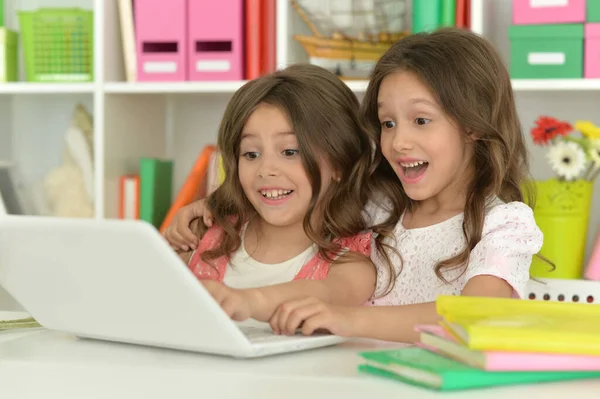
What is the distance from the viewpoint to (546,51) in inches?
84.7

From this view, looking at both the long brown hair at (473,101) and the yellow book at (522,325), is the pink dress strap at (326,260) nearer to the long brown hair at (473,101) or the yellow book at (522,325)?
the long brown hair at (473,101)

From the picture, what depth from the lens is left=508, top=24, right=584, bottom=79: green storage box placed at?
2131 mm

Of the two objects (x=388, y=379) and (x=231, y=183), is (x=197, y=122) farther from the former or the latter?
(x=388, y=379)

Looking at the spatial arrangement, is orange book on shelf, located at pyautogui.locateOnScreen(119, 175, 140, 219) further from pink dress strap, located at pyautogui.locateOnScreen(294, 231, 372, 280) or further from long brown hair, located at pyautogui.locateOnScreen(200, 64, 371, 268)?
pink dress strap, located at pyautogui.locateOnScreen(294, 231, 372, 280)

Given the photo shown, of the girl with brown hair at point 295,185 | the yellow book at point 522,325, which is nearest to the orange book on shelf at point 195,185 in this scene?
the girl with brown hair at point 295,185

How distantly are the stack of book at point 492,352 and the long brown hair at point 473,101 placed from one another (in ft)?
2.14

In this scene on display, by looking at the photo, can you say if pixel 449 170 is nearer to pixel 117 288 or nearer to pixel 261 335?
pixel 261 335

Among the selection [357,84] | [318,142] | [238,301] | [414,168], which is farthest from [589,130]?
[238,301]

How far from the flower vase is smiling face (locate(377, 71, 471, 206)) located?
1.95 ft

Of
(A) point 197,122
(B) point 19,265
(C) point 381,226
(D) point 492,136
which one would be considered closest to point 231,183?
(C) point 381,226

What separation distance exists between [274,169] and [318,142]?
0.09 m

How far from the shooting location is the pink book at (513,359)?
29.1 inches

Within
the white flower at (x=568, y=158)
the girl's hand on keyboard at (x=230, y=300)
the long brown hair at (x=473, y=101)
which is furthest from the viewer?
the white flower at (x=568, y=158)

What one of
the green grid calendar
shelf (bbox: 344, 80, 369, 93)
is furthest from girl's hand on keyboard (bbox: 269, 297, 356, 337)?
the green grid calendar
